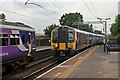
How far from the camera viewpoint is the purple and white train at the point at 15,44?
15.0 meters

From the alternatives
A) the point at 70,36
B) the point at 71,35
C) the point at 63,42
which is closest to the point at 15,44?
the point at 63,42

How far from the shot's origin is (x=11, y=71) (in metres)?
17.7

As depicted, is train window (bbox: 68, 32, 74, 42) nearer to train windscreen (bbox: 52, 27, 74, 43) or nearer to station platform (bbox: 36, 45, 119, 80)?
train windscreen (bbox: 52, 27, 74, 43)

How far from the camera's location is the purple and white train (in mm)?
15047

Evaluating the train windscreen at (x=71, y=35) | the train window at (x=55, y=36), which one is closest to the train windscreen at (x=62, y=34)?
the train window at (x=55, y=36)

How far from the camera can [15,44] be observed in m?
16.7

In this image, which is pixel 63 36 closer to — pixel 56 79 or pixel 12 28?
pixel 12 28

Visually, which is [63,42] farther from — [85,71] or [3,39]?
[3,39]

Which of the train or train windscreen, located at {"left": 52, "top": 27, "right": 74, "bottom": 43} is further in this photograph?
train windscreen, located at {"left": 52, "top": 27, "right": 74, "bottom": 43}

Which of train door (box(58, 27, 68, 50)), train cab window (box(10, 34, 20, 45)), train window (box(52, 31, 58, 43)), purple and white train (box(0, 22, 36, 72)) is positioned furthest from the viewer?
train window (box(52, 31, 58, 43))

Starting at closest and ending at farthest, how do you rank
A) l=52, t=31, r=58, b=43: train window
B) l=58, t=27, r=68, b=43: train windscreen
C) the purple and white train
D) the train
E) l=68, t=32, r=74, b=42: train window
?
the purple and white train, the train, l=58, t=27, r=68, b=43: train windscreen, l=52, t=31, r=58, b=43: train window, l=68, t=32, r=74, b=42: train window

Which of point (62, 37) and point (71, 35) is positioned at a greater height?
point (71, 35)

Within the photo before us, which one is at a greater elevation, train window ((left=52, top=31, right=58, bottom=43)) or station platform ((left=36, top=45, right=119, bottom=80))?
train window ((left=52, top=31, right=58, bottom=43))

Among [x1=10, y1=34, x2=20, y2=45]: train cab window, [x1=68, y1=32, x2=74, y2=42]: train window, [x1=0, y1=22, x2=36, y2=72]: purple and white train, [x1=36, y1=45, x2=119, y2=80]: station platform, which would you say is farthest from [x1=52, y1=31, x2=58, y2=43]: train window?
[x1=10, y1=34, x2=20, y2=45]: train cab window
